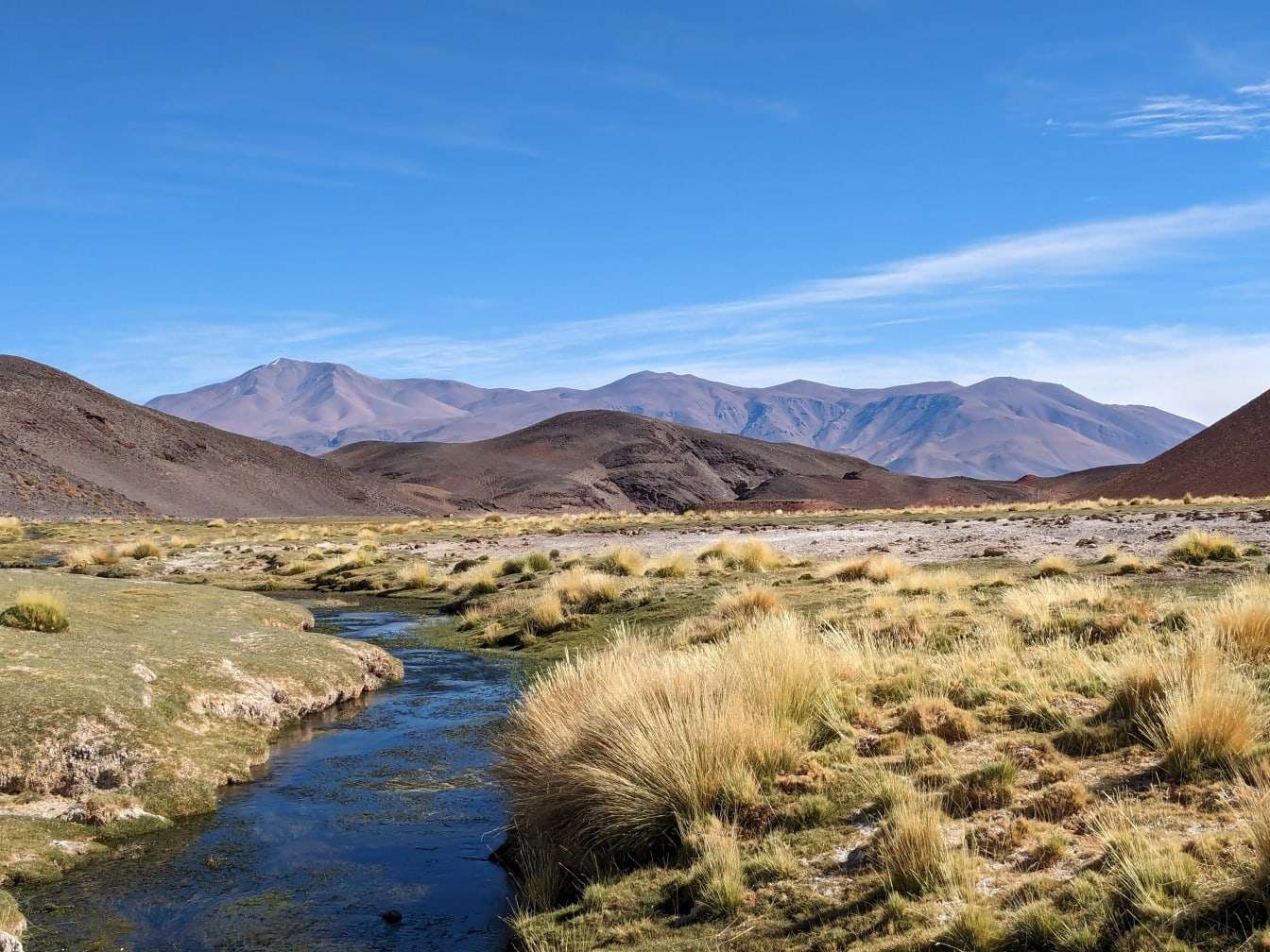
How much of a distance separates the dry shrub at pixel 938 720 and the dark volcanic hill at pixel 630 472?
97221 mm

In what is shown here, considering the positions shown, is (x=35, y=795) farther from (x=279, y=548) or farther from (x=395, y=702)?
(x=279, y=548)

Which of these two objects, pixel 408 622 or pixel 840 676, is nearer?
pixel 840 676

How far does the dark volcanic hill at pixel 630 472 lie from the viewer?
4569 inches

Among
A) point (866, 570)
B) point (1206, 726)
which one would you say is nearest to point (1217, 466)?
point (866, 570)

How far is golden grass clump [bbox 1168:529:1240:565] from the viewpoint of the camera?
19.9 m

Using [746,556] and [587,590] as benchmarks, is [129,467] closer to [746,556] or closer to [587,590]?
[746,556]

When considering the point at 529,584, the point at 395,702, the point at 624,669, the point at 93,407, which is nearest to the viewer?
the point at 624,669

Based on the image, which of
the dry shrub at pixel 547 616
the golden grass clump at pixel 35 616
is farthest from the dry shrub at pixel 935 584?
the golden grass clump at pixel 35 616

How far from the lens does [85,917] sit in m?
7.20

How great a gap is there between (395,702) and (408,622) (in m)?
8.45

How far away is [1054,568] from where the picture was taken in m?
19.3

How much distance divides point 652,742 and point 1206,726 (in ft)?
12.5

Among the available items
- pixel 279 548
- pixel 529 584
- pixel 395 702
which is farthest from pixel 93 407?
pixel 395 702

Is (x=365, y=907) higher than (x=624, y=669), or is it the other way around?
(x=624, y=669)
